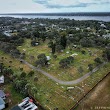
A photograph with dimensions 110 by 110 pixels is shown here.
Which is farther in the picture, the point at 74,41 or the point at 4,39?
the point at 4,39

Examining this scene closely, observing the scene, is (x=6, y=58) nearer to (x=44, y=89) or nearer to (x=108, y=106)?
(x=44, y=89)

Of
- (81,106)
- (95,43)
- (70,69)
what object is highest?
(95,43)

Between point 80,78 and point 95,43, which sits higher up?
point 95,43

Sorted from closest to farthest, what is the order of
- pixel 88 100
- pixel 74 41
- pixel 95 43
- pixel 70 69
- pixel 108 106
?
pixel 108 106 → pixel 88 100 → pixel 70 69 → pixel 95 43 → pixel 74 41

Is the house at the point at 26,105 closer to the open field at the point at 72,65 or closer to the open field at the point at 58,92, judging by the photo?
the open field at the point at 58,92

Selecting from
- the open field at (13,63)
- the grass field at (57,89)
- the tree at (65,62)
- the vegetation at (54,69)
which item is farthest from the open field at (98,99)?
the open field at (13,63)

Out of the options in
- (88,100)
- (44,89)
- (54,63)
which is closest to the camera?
(88,100)

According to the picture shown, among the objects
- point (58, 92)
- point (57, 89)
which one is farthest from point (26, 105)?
point (57, 89)

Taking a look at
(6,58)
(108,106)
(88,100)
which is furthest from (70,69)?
(6,58)
